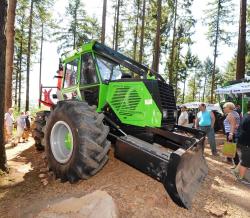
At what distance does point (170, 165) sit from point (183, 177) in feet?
1.91

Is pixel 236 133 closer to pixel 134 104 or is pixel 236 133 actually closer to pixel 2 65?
pixel 134 104

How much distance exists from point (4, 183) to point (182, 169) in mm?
3482

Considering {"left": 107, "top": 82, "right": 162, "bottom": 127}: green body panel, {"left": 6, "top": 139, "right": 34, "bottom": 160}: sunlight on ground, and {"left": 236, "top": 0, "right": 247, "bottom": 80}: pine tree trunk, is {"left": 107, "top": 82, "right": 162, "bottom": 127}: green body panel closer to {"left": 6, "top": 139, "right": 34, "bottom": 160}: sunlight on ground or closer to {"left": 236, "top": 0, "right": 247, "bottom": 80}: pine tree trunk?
{"left": 6, "top": 139, "right": 34, "bottom": 160}: sunlight on ground

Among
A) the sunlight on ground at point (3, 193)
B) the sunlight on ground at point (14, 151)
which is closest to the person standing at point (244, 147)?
the sunlight on ground at point (3, 193)

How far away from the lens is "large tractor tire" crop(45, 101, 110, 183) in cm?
511

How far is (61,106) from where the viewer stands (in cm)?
589

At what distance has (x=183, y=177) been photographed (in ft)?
16.8

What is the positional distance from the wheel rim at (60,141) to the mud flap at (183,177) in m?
2.22

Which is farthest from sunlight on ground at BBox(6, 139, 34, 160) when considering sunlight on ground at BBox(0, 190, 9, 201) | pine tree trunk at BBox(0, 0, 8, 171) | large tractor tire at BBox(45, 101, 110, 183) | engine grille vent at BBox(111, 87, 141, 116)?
engine grille vent at BBox(111, 87, 141, 116)

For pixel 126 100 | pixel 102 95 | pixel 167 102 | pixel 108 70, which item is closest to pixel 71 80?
pixel 108 70

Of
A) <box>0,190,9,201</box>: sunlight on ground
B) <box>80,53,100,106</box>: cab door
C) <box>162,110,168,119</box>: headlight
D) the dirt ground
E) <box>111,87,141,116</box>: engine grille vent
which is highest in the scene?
<box>80,53,100,106</box>: cab door

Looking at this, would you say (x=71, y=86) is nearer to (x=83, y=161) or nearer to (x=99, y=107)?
(x=99, y=107)

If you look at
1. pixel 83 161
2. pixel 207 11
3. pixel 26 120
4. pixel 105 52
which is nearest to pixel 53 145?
pixel 83 161

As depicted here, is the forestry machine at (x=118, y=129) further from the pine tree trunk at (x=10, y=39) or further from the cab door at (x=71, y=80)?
the pine tree trunk at (x=10, y=39)
